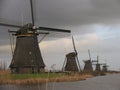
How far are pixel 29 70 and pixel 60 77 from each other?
3378mm

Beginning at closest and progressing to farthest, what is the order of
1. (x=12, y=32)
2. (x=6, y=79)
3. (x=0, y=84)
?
(x=0, y=84)
(x=6, y=79)
(x=12, y=32)

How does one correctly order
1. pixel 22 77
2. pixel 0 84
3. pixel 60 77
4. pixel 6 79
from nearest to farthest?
pixel 0 84 → pixel 6 79 → pixel 22 77 → pixel 60 77

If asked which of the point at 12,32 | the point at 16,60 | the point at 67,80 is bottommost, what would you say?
the point at 67,80

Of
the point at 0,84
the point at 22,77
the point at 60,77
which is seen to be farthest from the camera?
the point at 60,77

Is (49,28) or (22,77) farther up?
(49,28)

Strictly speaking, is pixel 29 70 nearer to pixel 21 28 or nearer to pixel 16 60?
pixel 16 60

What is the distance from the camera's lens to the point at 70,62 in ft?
182

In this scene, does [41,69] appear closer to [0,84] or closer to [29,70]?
[29,70]

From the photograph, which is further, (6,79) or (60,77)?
(60,77)

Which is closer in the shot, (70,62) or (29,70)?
(29,70)

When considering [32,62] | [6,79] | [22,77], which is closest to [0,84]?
[6,79]

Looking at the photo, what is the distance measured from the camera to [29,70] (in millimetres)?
37219

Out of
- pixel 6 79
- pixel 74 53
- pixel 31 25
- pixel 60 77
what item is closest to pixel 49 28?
pixel 31 25

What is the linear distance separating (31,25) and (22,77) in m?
6.29
